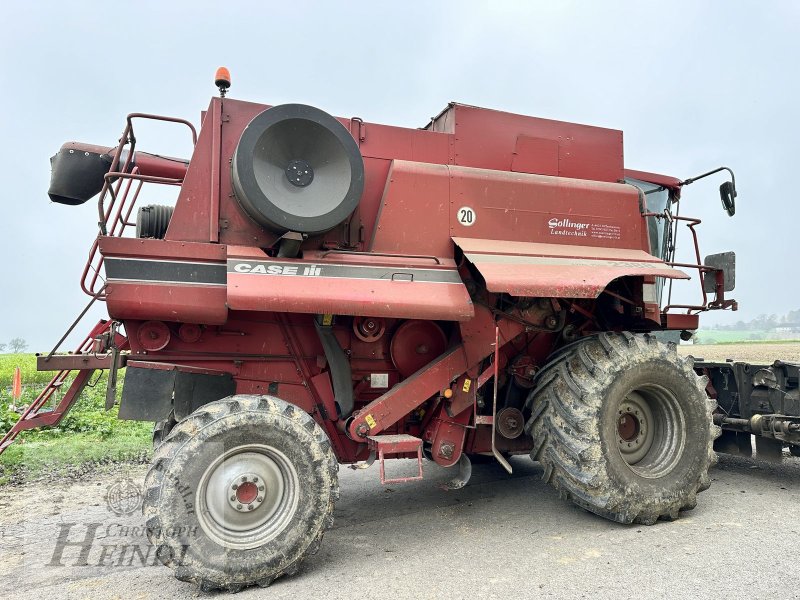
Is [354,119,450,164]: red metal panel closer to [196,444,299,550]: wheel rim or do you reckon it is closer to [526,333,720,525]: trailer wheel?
[526,333,720,525]: trailer wheel

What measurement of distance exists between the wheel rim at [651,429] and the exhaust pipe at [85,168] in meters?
4.41

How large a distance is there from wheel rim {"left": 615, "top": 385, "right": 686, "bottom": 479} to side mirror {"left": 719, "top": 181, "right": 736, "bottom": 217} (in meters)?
2.29

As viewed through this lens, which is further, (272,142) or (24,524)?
(24,524)

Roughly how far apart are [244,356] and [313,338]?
56 centimetres

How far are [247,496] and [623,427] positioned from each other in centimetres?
330

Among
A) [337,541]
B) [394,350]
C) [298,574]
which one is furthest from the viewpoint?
[394,350]

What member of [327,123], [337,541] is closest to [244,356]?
[337,541]

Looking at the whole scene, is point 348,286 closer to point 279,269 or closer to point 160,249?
point 279,269

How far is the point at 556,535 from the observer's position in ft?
14.4

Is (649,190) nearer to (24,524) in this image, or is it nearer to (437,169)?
(437,169)

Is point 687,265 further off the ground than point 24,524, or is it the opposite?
point 687,265

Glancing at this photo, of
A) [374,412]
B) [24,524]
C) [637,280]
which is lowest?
[24,524]

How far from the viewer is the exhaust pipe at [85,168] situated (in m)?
4.68

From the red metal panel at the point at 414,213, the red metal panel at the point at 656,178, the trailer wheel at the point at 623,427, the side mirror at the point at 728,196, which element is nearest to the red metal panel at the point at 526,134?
the red metal panel at the point at 414,213
